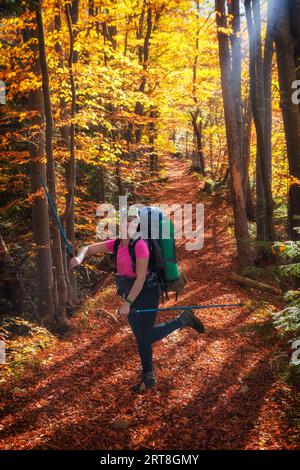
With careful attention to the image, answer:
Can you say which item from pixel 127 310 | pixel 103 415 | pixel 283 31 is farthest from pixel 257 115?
pixel 103 415

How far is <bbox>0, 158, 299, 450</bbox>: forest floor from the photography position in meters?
3.87

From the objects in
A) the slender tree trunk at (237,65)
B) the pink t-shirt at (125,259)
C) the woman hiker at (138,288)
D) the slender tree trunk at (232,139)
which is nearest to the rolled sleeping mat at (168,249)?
the woman hiker at (138,288)

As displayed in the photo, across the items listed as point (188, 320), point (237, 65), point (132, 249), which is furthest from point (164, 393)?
point (237, 65)

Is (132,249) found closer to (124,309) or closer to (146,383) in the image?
(124,309)

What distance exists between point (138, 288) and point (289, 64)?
4343 millimetres

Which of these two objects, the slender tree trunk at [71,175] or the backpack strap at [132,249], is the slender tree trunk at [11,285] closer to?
the slender tree trunk at [71,175]

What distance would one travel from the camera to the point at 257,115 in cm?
834

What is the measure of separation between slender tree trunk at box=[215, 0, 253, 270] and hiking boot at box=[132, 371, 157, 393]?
17.9 feet

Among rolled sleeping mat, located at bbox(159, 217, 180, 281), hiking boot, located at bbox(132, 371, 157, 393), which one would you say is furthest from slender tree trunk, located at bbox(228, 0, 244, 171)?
hiking boot, located at bbox(132, 371, 157, 393)

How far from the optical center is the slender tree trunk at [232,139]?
8.23 m

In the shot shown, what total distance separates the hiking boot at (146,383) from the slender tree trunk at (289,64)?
331cm

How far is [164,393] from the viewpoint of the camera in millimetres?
4691

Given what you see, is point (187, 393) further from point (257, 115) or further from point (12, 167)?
point (12, 167)
